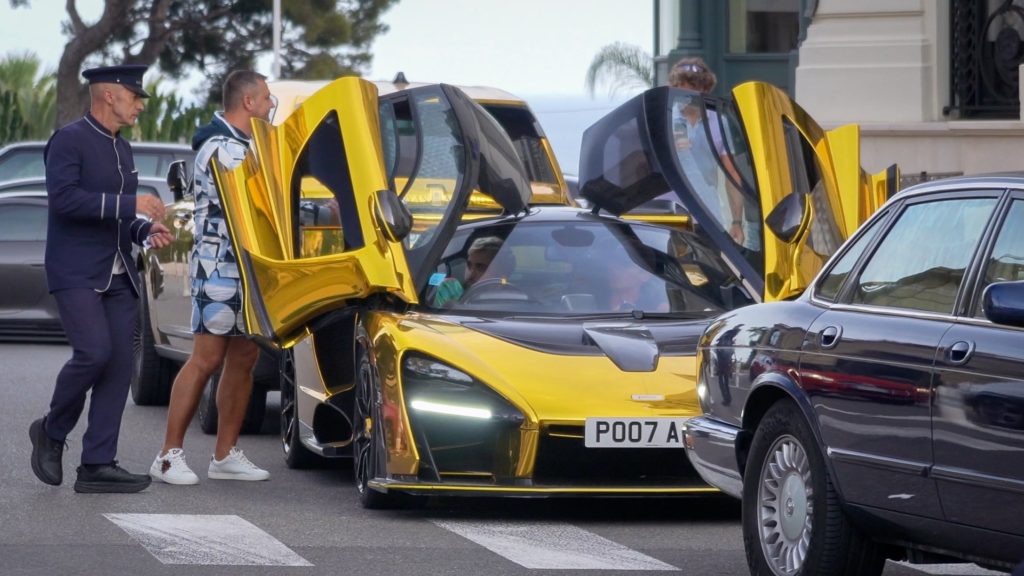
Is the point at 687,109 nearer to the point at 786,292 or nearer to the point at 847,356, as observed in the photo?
the point at 786,292

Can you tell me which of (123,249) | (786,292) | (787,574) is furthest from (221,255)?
(787,574)

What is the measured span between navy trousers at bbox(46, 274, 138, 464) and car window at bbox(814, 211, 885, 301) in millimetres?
3788

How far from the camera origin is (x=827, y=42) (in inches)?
669

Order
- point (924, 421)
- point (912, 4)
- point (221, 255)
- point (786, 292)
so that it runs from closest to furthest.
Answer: point (924, 421)
point (786, 292)
point (221, 255)
point (912, 4)

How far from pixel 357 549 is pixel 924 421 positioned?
2646mm

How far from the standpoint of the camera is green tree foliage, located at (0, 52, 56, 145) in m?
42.6

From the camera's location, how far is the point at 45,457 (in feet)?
29.6

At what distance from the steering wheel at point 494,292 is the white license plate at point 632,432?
47.5 inches

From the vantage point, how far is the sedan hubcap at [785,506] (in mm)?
6195

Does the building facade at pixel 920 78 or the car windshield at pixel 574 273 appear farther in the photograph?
the building facade at pixel 920 78

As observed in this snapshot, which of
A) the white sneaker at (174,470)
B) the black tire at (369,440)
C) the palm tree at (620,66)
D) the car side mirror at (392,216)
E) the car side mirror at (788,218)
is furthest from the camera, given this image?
the palm tree at (620,66)

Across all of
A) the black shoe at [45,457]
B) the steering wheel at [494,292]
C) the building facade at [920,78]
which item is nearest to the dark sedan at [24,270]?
the building facade at [920,78]

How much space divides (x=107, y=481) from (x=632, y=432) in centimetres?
263

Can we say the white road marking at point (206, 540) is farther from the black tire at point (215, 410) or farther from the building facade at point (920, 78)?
the building facade at point (920, 78)
